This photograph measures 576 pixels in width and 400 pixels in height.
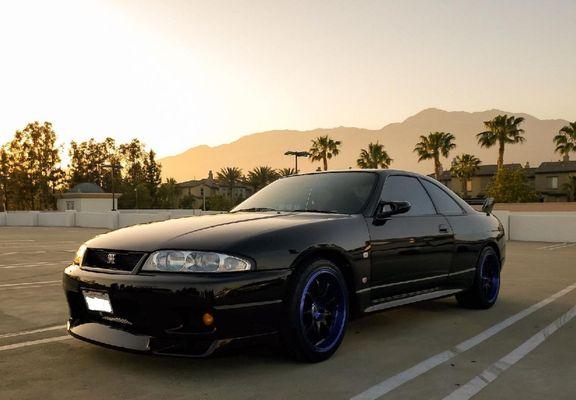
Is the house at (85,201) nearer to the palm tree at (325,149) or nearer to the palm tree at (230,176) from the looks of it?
the palm tree at (325,149)

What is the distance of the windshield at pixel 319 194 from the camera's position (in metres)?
4.95

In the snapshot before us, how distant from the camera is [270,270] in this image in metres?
3.80

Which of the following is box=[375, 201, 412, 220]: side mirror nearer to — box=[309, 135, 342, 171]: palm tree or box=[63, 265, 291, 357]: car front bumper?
box=[63, 265, 291, 357]: car front bumper

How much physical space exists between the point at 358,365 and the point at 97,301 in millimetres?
1866

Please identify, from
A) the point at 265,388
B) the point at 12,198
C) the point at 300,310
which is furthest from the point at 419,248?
the point at 12,198

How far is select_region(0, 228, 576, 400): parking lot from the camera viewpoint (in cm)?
353

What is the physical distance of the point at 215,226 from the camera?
4188 millimetres

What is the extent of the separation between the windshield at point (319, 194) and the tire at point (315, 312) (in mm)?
762

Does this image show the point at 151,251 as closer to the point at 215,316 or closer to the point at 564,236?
the point at 215,316

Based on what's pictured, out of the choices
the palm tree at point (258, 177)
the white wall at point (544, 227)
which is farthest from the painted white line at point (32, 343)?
the palm tree at point (258, 177)

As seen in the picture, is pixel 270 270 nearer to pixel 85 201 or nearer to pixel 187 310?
pixel 187 310

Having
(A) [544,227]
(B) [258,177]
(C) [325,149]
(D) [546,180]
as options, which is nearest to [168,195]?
(B) [258,177]

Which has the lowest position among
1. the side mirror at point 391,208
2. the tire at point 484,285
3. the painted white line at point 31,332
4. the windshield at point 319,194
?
the painted white line at point 31,332

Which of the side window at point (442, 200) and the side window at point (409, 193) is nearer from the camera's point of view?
the side window at point (409, 193)
